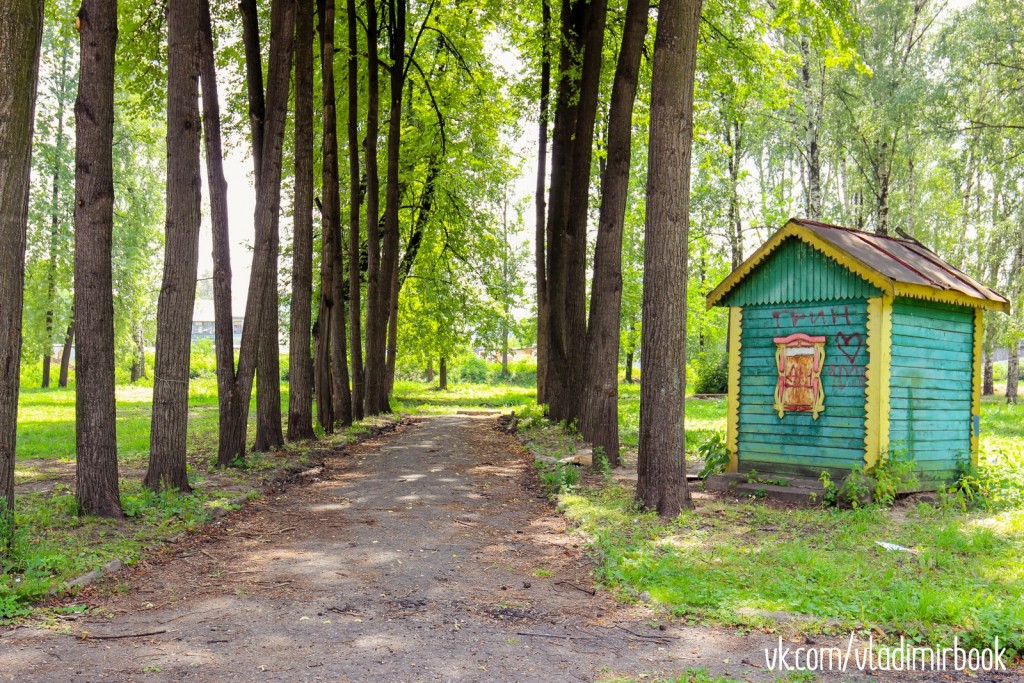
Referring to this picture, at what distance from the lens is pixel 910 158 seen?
1299 inches

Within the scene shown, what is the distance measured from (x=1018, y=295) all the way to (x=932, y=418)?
23957mm

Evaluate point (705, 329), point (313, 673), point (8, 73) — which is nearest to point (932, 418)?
point (313, 673)

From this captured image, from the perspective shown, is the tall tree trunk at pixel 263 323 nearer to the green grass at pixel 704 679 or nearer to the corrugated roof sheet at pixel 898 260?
the corrugated roof sheet at pixel 898 260

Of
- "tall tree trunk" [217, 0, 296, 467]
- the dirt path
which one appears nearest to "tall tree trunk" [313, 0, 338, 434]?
"tall tree trunk" [217, 0, 296, 467]

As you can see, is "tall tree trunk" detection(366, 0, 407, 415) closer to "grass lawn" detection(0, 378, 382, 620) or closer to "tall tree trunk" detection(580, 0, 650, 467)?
"grass lawn" detection(0, 378, 382, 620)

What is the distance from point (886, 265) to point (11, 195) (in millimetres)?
9351

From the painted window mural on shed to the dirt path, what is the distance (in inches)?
146

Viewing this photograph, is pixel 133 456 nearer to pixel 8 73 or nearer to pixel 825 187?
pixel 8 73

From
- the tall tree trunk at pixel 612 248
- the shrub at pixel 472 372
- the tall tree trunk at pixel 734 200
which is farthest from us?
the shrub at pixel 472 372

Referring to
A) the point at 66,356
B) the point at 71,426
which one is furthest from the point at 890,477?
the point at 66,356

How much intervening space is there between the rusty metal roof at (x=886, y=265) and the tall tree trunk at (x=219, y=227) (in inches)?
290

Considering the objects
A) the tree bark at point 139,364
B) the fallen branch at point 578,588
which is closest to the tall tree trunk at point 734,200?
the fallen branch at point 578,588

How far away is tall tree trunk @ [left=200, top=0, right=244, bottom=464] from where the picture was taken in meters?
12.7

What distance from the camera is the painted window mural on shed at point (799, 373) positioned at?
10.7 metres
